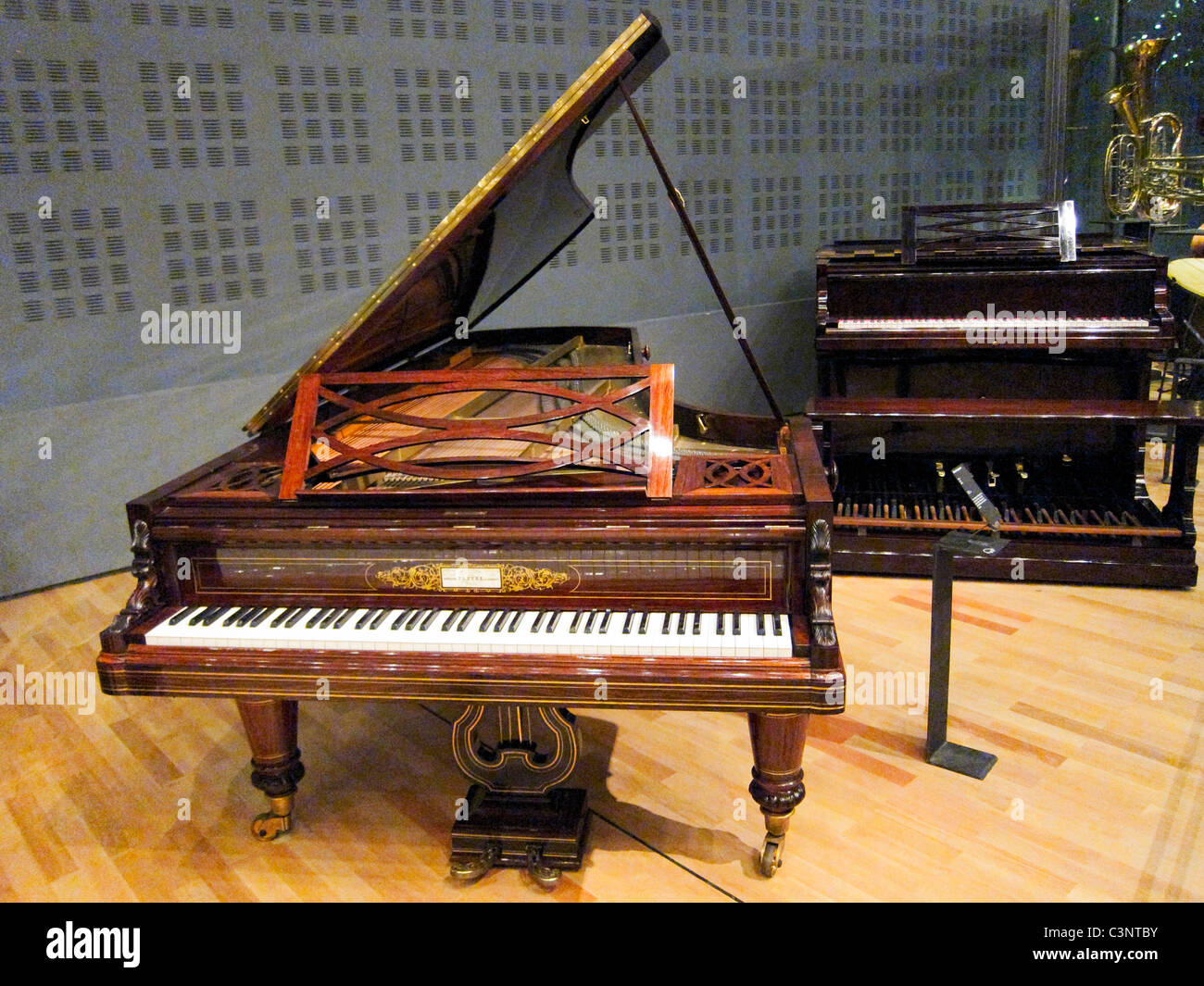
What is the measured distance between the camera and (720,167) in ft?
19.0

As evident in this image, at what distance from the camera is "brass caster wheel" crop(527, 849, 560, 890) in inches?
87.7

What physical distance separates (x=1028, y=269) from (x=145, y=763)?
388 cm

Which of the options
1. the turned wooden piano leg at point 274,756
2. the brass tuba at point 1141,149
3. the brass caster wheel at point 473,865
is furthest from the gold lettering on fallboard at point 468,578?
the brass tuba at point 1141,149

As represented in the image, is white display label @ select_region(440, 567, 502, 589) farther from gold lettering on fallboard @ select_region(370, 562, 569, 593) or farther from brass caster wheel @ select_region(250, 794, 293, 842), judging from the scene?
brass caster wheel @ select_region(250, 794, 293, 842)

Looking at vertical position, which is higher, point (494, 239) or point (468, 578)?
point (494, 239)

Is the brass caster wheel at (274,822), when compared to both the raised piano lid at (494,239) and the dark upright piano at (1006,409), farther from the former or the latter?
the dark upright piano at (1006,409)

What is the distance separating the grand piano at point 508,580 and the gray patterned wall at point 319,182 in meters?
2.27

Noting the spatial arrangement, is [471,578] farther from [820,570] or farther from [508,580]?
[820,570]

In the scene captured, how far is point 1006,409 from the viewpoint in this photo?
382 centimetres

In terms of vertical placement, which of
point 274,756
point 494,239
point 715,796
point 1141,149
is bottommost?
point 715,796

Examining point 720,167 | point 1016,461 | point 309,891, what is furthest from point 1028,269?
point 309,891

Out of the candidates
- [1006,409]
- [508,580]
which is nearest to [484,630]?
[508,580]

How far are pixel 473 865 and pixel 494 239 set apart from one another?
1760mm
